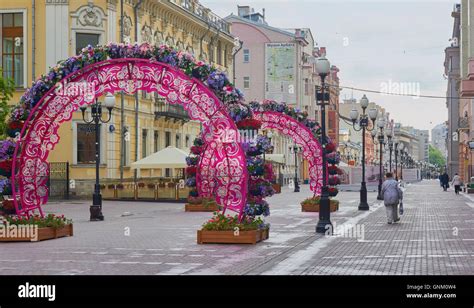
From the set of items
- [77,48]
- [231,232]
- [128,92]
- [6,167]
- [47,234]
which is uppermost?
[77,48]

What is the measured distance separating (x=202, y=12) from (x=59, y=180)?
22248 mm

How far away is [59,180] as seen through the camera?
1639 inches

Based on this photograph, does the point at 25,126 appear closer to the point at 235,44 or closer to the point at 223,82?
the point at 223,82

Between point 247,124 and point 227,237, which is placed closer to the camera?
point 227,237

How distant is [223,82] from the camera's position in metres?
19.2

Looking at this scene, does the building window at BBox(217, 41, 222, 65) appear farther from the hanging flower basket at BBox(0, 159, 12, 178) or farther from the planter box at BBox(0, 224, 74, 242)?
the hanging flower basket at BBox(0, 159, 12, 178)

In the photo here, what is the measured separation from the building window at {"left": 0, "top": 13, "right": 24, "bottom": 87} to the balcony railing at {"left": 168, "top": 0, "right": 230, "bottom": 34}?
1109 cm

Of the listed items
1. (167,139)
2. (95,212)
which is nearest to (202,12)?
(167,139)

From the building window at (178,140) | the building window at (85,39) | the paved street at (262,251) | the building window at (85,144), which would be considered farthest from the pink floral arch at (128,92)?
the building window at (178,140)

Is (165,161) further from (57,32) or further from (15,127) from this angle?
(15,127)

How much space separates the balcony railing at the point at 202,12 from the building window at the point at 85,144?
12379 mm

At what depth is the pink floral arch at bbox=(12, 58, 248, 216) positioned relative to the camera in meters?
19.2

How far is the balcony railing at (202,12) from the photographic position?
179ft
